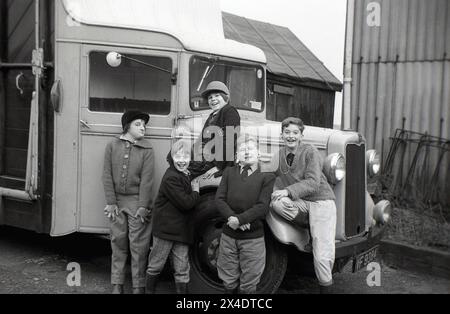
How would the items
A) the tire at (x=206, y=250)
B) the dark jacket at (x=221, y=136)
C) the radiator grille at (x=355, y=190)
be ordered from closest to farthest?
the tire at (x=206, y=250) < the dark jacket at (x=221, y=136) < the radiator grille at (x=355, y=190)

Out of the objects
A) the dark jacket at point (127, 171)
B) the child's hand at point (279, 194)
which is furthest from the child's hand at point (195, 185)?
the child's hand at point (279, 194)

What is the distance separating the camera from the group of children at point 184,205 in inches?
148

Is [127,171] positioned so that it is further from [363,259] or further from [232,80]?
[363,259]

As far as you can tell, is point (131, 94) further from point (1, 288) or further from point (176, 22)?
point (1, 288)

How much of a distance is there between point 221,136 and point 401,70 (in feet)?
12.4

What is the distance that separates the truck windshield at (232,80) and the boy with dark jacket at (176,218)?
84 cm

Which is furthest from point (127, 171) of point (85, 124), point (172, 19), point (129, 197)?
point (172, 19)

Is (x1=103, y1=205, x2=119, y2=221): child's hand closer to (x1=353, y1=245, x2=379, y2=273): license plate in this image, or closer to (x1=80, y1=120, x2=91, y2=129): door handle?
(x1=80, y1=120, x2=91, y2=129): door handle

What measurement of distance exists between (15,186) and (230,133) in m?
2.31

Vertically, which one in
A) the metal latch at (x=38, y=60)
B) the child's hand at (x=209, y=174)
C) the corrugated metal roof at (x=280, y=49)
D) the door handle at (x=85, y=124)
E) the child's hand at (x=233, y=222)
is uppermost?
the corrugated metal roof at (x=280, y=49)

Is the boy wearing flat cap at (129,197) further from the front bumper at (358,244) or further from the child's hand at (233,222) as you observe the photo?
the front bumper at (358,244)

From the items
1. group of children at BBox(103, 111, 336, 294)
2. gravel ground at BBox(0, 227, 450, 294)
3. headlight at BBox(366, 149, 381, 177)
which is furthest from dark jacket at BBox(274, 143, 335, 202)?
gravel ground at BBox(0, 227, 450, 294)

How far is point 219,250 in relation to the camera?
3963mm
